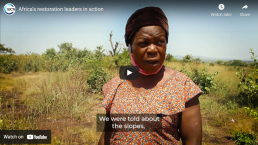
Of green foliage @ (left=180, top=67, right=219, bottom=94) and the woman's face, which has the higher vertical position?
the woman's face

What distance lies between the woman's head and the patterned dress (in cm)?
15

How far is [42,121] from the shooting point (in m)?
3.57

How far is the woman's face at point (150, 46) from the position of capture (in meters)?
1.12

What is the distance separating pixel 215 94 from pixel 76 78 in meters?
4.75

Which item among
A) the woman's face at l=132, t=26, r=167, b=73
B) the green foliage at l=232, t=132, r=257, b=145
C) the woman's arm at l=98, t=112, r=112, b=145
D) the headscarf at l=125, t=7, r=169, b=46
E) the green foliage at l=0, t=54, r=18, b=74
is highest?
the green foliage at l=0, t=54, r=18, b=74

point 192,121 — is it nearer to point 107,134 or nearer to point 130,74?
point 130,74

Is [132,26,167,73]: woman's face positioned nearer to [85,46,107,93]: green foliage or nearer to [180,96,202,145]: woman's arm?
[180,96,202,145]: woman's arm

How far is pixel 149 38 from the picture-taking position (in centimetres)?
112

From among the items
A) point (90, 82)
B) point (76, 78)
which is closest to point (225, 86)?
point (90, 82)

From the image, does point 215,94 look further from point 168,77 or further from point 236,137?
point 168,77

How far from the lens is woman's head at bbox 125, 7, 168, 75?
3.70ft
